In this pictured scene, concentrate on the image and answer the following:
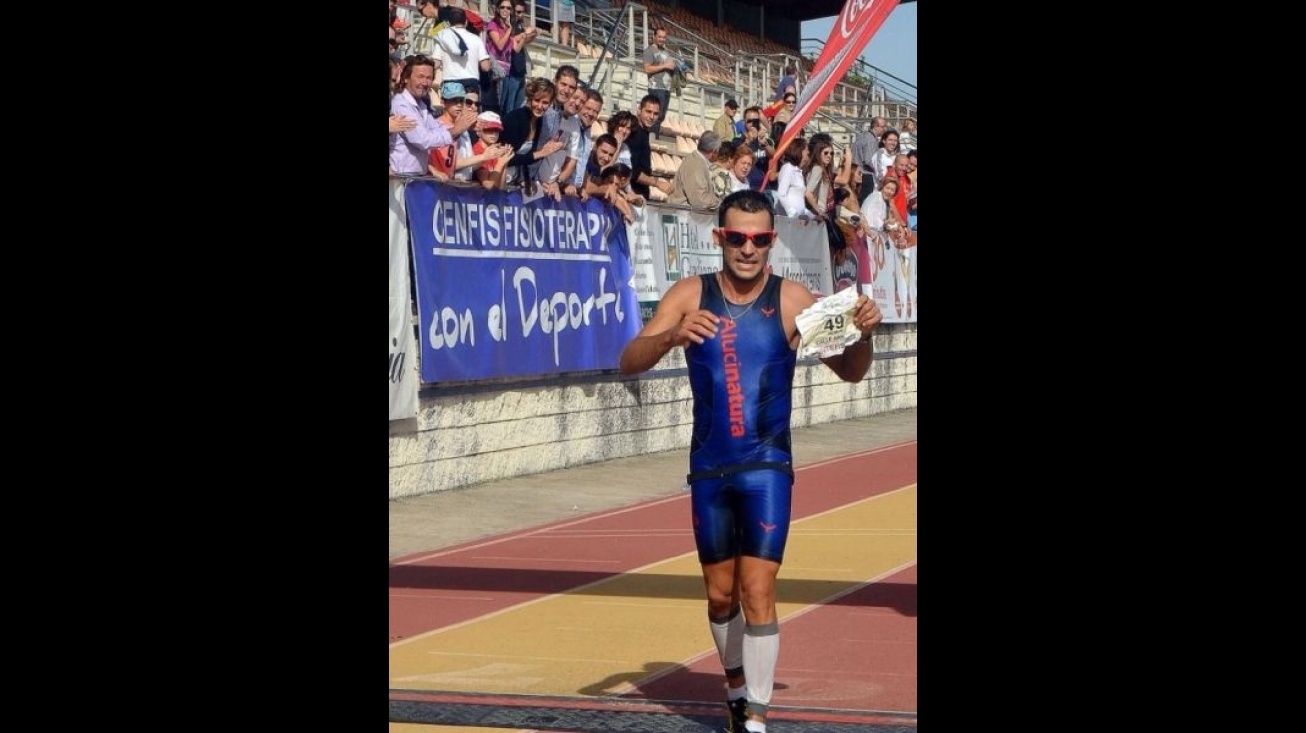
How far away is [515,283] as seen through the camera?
53.6ft

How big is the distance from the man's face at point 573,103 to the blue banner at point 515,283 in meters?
0.82

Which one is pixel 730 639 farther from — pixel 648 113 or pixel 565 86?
pixel 648 113

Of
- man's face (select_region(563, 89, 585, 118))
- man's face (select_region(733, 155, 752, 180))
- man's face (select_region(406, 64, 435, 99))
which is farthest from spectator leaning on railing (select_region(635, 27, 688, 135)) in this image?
man's face (select_region(406, 64, 435, 99))

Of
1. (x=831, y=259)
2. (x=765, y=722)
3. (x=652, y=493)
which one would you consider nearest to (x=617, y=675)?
(x=765, y=722)

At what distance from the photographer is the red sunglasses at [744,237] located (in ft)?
24.1

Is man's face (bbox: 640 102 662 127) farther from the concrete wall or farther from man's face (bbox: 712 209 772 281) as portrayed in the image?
man's face (bbox: 712 209 772 281)

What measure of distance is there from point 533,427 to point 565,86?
320 centimetres

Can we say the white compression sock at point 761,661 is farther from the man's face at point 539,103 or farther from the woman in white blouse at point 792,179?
the woman in white blouse at point 792,179

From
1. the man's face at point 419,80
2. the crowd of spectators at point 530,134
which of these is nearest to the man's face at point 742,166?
the crowd of spectators at point 530,134

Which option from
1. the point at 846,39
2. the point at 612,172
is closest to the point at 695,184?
the point at 612,172

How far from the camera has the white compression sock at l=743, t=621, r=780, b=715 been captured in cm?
721
